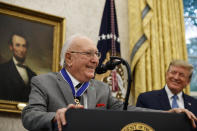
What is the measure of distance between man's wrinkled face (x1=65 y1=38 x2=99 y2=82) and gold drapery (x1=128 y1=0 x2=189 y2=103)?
2.63 m

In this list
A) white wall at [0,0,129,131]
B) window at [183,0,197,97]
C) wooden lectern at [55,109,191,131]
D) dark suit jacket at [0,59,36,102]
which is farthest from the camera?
window at [183,0,197,97]

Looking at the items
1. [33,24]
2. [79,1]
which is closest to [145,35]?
[79,1]

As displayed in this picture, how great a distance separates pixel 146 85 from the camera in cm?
521

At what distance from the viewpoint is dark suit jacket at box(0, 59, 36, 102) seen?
4047mm

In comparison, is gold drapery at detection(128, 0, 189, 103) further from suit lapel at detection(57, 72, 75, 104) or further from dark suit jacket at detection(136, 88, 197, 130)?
suit lapel at detection(57, 72, 75, 104)

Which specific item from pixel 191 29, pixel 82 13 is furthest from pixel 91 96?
pixel 191 29

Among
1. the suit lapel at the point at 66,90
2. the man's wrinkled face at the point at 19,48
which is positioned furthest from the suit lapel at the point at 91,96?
the man's wrinkled face at the point at 19,48

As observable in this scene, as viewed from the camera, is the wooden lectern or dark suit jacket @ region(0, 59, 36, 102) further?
dark suit jacket @ region(0, 59, 36, 102)

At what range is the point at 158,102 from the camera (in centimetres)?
395

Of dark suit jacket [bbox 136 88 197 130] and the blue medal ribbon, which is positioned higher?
the blue medal ribbon

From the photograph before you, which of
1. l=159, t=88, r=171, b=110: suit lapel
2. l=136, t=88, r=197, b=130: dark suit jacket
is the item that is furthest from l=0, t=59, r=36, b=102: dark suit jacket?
l=159, t=88, r=171, b=110: suit lapel

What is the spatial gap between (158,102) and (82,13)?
204cm

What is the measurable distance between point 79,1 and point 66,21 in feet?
1.58

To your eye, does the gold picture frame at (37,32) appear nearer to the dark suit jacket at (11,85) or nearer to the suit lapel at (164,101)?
the dark suit jacket at (11,85)
